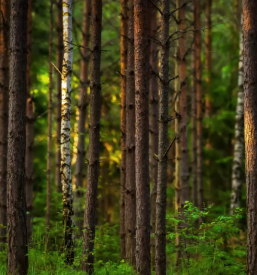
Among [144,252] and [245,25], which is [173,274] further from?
[245,25]

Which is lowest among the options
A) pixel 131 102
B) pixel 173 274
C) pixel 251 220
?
pixel 173 274


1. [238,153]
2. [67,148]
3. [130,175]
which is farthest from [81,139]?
[238,153]

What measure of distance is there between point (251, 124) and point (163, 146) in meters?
1.68

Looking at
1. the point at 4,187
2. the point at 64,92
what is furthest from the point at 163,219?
the point at 4,187

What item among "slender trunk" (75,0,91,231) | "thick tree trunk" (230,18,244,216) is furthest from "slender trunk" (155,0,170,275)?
"thick tree trunk" (230,18,244,216)

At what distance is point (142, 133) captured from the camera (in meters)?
9.21

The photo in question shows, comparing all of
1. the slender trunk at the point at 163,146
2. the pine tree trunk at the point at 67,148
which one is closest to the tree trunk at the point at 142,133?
the slender trunk at the point at 163,146

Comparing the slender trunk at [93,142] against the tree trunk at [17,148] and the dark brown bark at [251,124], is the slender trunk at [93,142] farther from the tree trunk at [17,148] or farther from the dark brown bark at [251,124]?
the dark brown bark at [251,124]

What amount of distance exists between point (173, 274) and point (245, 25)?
5.25 metres

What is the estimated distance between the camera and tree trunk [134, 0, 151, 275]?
9.23 metres

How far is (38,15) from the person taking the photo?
1894 centimetres

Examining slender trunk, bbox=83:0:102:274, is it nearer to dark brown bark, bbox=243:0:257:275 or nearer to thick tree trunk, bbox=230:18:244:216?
dark brown bark, bbox=243:0:257:275

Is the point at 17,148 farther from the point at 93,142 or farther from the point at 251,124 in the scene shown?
the point at 251,124

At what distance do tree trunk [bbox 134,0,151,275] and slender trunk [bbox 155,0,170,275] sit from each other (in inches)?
14.0
